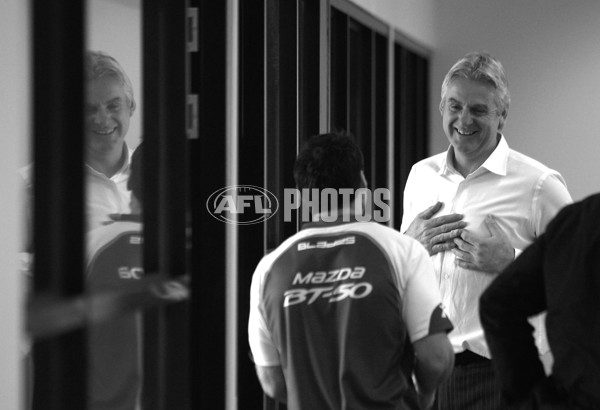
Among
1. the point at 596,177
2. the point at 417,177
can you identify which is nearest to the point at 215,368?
the point at 417,177

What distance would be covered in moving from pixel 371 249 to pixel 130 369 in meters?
0.76

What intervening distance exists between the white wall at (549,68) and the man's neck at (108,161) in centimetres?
455

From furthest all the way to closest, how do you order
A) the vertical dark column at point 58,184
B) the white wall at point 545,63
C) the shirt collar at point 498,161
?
the white wall at point 545,63 → the shirt collar at point 498,161 → the vertical dark column at point 58,184

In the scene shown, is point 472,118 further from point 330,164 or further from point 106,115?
point 106,115

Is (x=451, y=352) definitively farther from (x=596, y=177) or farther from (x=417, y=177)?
(x=596, y=177)

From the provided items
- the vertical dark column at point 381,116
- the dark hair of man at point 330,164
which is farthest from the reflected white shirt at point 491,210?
the vertical dark column at point 381,116

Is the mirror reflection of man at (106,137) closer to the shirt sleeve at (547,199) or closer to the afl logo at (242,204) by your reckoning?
the afl logo at (242,204)

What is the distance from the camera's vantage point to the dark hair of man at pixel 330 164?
81.8 inches

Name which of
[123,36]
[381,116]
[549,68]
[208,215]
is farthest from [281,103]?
[549,68]

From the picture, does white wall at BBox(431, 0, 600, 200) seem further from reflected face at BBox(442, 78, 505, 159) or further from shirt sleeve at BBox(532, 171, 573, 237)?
shirt sleeve at BBox(532, 171, 573, 237)

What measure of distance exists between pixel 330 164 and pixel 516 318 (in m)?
0.69

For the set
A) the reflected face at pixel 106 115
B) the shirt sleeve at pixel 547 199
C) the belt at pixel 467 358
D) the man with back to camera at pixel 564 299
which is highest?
the reflected face at pixel 106 115

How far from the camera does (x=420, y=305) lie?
1994 mm

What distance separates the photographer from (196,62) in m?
2.84
